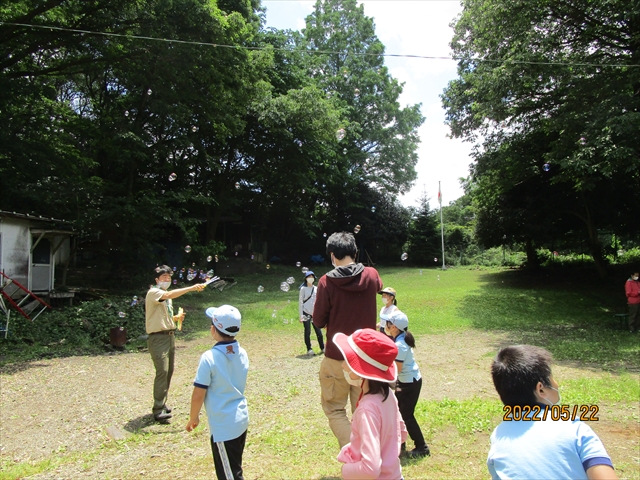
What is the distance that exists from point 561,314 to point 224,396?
15.2 meters

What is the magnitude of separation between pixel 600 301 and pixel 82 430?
60.9ft

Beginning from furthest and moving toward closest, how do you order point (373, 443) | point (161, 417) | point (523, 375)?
point (161, 417) → point (373, 443) → point (523, 375)

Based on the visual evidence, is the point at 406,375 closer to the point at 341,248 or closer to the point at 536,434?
the point at 341,248

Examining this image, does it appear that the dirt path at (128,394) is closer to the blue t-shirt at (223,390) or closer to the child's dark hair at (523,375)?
the blue t-shirt at (223,390)

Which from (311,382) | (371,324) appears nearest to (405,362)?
(371,324)

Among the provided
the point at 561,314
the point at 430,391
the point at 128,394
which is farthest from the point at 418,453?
the point at 561,314

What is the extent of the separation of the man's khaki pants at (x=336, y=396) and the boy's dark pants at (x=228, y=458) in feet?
2.51

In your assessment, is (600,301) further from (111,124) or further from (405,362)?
(111,124)

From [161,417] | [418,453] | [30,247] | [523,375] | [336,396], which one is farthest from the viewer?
[30,247]

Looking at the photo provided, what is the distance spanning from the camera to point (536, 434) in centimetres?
163

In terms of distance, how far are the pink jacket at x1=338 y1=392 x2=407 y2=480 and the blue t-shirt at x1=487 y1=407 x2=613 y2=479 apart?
52 centimetres

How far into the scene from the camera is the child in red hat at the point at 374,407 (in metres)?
2.02

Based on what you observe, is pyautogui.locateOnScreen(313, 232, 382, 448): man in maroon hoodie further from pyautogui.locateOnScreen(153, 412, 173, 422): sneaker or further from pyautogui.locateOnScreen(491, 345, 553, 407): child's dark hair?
pyautogui.locateOnScreen(153, 412, 173, 422): sneaker

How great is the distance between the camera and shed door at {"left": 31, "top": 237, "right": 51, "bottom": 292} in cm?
1386
